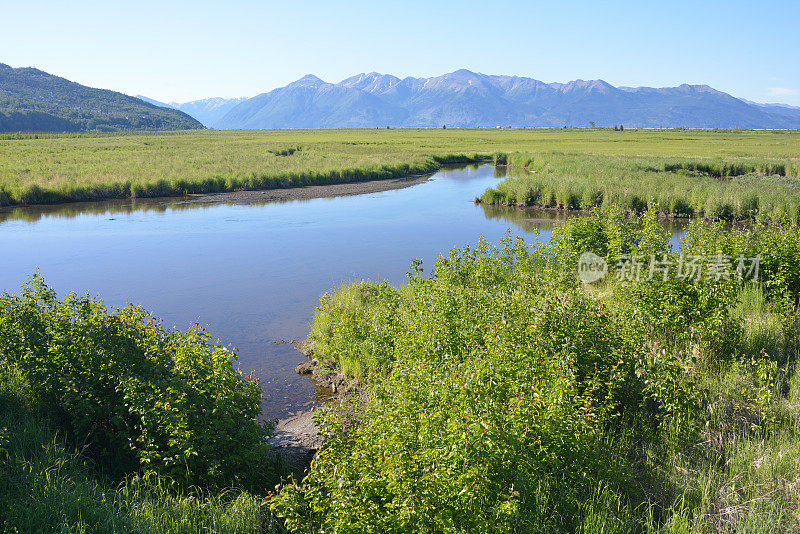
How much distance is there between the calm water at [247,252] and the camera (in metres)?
Result: 15.0

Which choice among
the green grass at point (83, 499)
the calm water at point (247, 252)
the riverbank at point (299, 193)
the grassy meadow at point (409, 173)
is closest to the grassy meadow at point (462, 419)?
the green grass at point (83, 499)

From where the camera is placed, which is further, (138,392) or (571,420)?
(138,392)

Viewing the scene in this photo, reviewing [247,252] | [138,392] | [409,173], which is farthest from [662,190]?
[138,392]

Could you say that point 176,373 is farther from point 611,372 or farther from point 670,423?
point 670,423

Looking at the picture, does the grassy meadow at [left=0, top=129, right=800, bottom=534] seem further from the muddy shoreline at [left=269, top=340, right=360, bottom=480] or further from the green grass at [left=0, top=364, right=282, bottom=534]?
the muddy shoreline at [left=269, top=340, right=360, bottom=480]

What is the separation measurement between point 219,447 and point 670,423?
582 cm

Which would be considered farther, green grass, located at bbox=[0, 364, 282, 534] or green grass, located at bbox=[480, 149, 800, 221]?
green grass, located at bbox=[480, 149, 800, 221]

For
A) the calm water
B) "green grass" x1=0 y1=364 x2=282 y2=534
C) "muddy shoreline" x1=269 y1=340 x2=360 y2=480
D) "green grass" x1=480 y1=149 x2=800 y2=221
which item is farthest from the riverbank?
"green grass" x1=0 y1=364 x2=282 y2=534

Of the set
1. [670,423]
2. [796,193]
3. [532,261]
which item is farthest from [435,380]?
[796,193]

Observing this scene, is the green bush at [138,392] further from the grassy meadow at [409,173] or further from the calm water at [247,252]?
the grassy meadow at [409,173]

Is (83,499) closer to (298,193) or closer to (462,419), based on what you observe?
(462,419)

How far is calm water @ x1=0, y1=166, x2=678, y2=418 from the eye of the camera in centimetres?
1495

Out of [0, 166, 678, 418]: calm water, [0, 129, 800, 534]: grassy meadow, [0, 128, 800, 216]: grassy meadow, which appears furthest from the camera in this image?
[0, 128, 800, 216]: grassy meadow

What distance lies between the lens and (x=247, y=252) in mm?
23734
